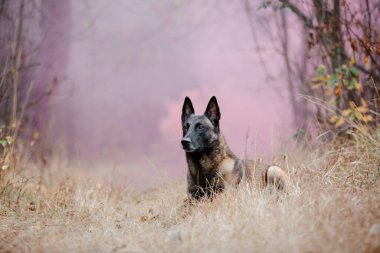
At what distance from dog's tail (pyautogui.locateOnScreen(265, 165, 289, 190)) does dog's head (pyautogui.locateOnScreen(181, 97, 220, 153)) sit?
0.72 metres

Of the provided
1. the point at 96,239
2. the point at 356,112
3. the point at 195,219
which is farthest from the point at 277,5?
the point at 96,239

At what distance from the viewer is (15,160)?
7.38 meters

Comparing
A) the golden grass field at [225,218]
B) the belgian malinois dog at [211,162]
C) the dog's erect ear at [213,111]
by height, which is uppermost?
the dog's erect ear at [213,111]

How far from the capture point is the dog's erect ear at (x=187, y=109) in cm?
604

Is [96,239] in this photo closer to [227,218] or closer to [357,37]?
[227,218]

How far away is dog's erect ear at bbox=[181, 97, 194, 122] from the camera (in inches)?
238

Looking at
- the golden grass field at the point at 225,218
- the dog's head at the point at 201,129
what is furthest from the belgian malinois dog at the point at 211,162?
the golden grass field at the point at 225,218

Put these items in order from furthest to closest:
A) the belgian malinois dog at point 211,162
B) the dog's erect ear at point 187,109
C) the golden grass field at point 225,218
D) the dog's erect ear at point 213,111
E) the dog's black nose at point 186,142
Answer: the dog's erect ear at point 187,109 → the dog's erect ear at point 213,111 → the belgian malinois dog at point 211,162 → the dog's black nose at point 186,142 → the golden grass field at point 225,218

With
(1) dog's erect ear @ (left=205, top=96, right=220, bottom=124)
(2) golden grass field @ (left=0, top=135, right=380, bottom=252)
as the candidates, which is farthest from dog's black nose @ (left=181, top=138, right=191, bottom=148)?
(2) golden grass field @ (left=0, top=135, right=380, bottom=252)

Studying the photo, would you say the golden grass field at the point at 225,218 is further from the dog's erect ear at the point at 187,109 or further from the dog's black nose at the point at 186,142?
the dog's erect ear at the point at 187,109

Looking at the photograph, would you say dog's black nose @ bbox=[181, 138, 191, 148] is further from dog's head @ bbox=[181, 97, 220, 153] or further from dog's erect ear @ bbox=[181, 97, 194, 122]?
dog's erect ear @ bbox=[181, 97, 194, 122]

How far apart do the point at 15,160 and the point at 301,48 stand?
5.53 meters

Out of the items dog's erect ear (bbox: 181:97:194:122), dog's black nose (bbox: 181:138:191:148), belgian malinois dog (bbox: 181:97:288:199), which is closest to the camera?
dog's black nose (bbox: 181:138:191:148)

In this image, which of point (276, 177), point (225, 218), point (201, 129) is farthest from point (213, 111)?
point (225, 218)
